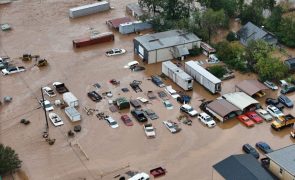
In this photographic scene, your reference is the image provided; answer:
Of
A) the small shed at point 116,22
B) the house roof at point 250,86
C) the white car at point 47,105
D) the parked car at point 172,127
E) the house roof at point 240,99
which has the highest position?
the small shed at point 116,22

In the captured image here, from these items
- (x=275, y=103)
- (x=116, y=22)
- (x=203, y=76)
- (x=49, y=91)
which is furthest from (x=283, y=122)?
(x=116, y=22)

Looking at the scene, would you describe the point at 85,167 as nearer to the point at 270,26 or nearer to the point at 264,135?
the point at 264,135

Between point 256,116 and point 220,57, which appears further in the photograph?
point 220,57

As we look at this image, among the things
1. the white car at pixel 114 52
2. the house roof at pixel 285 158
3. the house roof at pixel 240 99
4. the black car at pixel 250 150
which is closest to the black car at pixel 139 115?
the house roof at pixel 240 99

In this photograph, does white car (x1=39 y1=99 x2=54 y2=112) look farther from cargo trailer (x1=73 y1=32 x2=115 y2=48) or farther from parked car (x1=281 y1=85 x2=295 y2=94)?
parked car (x1=281 y1=85 x2=295 y2=94)

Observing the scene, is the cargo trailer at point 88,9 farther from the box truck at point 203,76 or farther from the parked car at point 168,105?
the parked car at point 168,105

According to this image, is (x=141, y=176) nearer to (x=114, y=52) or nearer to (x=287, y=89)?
(x=287, y=89)

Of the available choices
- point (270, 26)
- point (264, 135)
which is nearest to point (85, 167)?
point (264, 135)
